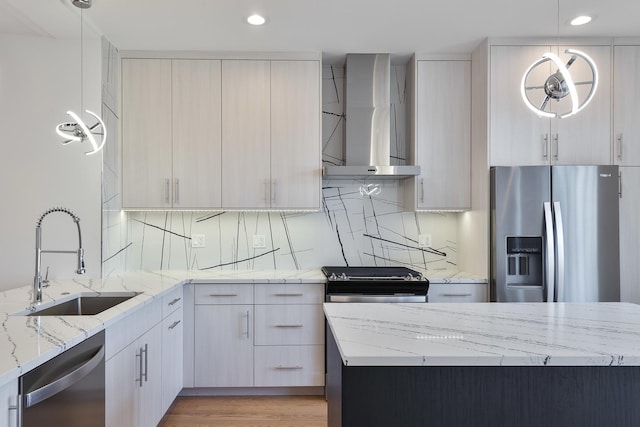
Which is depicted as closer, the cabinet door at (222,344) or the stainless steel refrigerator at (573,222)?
the stainless steel refrigerator at (573,222)

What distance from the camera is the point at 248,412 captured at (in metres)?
2.87

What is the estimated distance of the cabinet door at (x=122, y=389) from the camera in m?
1.84

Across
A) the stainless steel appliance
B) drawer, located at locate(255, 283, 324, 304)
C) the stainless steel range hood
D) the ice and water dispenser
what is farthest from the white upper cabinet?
drawer, located at locate(255, 283, 324, 304)

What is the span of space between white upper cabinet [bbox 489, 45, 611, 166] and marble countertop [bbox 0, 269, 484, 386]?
1.05 m

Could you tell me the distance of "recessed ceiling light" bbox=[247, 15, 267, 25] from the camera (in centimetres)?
267

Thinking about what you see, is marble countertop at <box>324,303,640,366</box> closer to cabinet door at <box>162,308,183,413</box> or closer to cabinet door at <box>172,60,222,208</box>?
cabinet door at <box>162,308,183,413</box>

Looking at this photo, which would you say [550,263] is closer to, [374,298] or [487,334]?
[374,298]

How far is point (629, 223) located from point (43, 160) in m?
3.99

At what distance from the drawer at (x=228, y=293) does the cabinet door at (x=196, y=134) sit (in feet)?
2.01

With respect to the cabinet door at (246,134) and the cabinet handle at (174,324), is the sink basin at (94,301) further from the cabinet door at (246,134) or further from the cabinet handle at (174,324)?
the cabinet door at (246,134)

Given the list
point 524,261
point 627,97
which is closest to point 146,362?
point 524,261

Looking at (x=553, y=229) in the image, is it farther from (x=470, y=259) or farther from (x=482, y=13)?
(x=482, y=13)

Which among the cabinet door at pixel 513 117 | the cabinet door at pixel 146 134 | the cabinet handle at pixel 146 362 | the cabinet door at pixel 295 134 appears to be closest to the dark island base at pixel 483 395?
the cabinet handle at pixel 146 362

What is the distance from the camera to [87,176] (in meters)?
2.88
